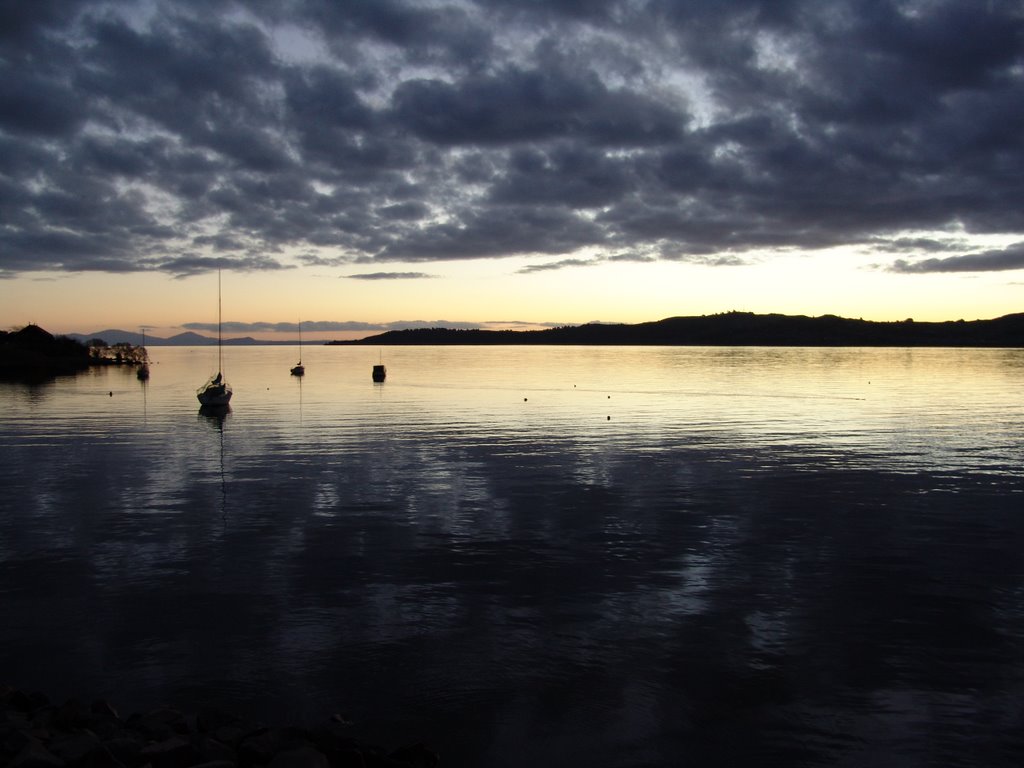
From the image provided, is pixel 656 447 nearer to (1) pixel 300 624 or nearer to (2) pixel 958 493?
(2) pixel 958 493

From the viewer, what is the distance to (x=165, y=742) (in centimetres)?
898

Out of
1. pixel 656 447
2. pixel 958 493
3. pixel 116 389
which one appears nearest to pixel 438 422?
pixel 656 447

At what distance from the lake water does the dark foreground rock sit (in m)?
1.01

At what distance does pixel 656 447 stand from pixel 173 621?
28.1 metres

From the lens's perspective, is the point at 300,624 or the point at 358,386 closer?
the point at 300,624

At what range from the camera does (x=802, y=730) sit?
10664mm

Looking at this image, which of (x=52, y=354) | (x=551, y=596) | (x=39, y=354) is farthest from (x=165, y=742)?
(x=52, y=354)

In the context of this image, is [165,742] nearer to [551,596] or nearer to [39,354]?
[551,596]

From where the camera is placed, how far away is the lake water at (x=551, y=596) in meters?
11.1

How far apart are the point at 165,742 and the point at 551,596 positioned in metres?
8.46

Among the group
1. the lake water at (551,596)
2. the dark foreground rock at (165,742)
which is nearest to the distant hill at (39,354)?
the lake water at (551,596)

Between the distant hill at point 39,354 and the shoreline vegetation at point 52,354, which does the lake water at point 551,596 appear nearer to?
the shoreline vegetation at point 52,354

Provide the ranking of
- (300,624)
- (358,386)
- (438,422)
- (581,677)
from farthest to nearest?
(358,386)
(438,422)
(300,624)
(581,677)

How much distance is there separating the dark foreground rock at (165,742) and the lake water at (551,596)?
3.32 feet
